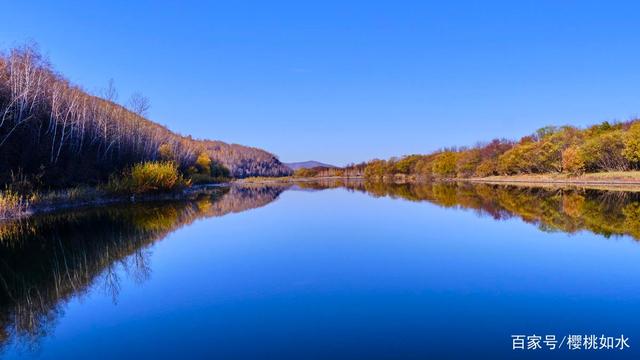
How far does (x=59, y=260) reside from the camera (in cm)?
875

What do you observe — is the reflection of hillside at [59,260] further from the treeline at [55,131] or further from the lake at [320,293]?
the treeline at [55,131]

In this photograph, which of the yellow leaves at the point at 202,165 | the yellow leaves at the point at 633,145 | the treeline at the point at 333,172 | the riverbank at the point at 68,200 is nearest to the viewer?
the riverbank at the point at 68,200

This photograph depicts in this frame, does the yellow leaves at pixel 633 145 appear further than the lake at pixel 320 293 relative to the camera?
Yes

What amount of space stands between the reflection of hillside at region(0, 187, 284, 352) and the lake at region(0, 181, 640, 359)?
37 mm

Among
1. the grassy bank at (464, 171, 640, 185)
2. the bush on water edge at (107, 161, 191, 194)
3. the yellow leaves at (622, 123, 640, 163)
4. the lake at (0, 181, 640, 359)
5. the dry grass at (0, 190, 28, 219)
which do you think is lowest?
the lake at (0, 181, 640, 359)

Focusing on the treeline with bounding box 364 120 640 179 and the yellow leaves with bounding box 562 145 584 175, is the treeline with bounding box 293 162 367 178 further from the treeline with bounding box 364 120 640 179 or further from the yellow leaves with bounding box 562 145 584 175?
the yellow leaves with bounding box 562 145 584 175

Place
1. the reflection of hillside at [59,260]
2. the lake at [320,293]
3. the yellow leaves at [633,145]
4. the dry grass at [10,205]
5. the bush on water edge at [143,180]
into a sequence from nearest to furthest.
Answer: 1. the lake at [320,293]
2. the reflection of hillside at [59,260]
3. the dry grass at [10,205]
4. the bush on water edge at [143,180]
5. the yellow leaves at [633,145]

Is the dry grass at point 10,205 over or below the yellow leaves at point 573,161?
below

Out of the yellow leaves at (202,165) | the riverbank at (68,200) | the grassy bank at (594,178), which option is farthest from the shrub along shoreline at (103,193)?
the grassy bank at (594,178)

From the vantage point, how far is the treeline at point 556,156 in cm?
4584

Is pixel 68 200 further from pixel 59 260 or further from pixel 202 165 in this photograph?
pixel 202 165

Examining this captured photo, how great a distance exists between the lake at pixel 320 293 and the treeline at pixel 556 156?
130ft

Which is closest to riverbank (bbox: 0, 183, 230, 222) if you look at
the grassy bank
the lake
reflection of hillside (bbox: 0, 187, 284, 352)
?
reflection of hillside (bbox: 0, 187, 284, 352)

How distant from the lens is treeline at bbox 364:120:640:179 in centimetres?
4584
